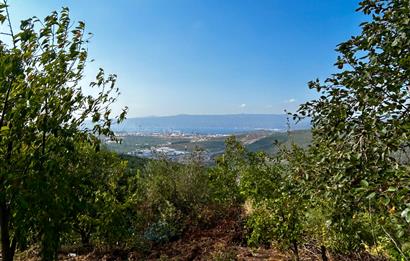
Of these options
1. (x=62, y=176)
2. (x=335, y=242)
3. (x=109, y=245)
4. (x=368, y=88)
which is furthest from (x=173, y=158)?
(x=368, y=88)

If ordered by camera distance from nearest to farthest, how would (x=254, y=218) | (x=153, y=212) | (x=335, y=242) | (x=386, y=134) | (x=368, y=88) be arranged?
1. (x=386, y=134)
2. (x=368, y=88)
3. (x=335, y=242)
4. (x=254, y=218)
5. (x=153, y=212)

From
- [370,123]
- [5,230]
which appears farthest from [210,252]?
[370,123]

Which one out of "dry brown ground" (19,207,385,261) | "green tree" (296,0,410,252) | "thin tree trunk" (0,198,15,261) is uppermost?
"green tree" (296,0,410,252)

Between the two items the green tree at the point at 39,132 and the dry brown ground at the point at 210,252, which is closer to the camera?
the green tree at the point at 39,132

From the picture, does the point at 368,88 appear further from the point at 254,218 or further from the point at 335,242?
the point at 254,218

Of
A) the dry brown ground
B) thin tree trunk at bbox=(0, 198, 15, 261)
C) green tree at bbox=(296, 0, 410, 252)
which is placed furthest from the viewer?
the dry brown ground

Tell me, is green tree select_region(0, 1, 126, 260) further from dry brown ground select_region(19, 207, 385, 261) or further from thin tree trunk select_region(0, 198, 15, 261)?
dry brown ground select_region(19, 207, 385, 261)

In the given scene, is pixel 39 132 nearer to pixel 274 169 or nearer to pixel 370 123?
pixel 370 123

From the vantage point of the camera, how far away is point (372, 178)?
2.25 m

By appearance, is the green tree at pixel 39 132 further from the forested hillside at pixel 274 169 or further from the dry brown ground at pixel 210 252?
the dry brown ground at pixel 210 252

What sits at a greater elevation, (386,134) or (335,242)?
(386,134)

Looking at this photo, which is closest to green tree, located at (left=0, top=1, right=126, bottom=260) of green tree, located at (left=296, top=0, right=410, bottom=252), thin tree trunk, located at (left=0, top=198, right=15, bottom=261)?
thin tree trunk, located at (left=0, top=198, right=15, bottom=261)

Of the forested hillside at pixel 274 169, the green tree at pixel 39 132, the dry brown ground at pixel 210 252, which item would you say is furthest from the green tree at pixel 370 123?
the dry brown ground at pixel 210 252

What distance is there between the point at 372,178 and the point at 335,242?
369 cm
